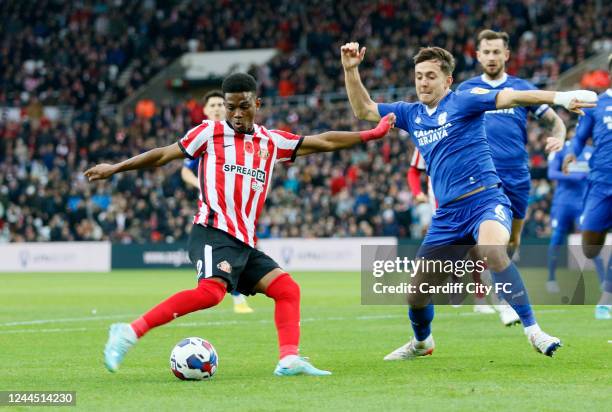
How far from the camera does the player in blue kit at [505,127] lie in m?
11.4

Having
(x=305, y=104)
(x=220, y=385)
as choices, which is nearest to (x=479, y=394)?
(x=220, y=385)

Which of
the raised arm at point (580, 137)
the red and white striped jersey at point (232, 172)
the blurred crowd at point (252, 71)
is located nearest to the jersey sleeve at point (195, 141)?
the red and white striped jersey at point (232, 172)

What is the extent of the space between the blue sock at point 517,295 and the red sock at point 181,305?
2.13m

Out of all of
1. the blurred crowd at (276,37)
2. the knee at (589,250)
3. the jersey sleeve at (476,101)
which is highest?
the blurred crowd at (276,37)

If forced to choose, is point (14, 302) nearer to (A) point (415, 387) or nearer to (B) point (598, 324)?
(B) point (598, 324)

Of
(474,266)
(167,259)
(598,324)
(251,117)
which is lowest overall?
(167,259)

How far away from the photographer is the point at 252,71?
39031mm

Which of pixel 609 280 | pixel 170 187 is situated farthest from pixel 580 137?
pixel 170 187

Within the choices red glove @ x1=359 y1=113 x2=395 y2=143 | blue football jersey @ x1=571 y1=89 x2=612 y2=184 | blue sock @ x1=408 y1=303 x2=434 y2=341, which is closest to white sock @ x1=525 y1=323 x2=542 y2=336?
blue sock @ x1=408 y1=303 x2=434 y2=341

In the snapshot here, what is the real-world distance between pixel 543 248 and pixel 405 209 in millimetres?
3940

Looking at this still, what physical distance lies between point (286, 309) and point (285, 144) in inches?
46.0

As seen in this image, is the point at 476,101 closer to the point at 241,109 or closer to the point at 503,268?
the point at 503,268

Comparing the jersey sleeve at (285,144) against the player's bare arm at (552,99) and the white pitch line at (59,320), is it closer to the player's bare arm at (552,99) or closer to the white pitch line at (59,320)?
the player's bare arm at (552,99)

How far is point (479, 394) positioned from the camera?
257 inches
